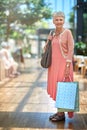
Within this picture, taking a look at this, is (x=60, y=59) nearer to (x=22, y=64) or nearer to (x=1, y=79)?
(x=1, y=79)

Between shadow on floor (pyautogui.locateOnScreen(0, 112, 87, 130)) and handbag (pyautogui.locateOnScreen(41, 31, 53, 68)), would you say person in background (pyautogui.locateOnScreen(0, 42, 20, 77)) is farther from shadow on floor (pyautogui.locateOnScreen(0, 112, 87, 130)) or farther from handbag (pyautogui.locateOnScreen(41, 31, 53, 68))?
handbag (pyautogui.locateOnScreen(41, 31, 53, 68))

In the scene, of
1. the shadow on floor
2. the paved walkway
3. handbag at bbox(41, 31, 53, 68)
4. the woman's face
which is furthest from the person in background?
the woman's face

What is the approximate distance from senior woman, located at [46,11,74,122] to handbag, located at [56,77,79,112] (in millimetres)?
126

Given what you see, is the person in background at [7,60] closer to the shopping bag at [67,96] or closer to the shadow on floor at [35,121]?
the shadow on floor at [35,121]

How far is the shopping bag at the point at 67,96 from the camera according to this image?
194 inches

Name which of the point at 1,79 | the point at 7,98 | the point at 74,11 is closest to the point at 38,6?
the point at 74,11

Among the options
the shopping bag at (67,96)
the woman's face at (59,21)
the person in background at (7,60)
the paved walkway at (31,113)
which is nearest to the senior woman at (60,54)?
the woman's face at (59,21)

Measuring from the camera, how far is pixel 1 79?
11.1m

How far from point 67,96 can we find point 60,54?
0.60 m

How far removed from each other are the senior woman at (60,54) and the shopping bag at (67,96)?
0.41 ft

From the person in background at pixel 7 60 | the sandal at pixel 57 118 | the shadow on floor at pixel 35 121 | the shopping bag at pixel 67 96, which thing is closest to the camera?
the shadow on floor at pixel 35 121

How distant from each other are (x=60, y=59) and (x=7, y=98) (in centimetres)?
259

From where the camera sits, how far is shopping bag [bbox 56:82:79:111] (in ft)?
16.2

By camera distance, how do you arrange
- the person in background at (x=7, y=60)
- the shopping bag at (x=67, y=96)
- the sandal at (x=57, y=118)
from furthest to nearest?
the person in background at (x=7, y=60) → the sandal at (x=57, y=118) → the shopping bag at (x=67, y=96)
